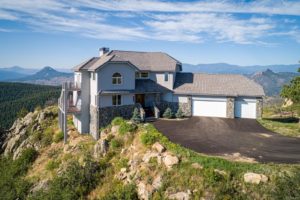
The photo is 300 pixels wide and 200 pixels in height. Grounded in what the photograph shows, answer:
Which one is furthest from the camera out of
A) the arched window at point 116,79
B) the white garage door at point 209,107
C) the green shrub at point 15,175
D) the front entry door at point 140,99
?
the front entry door at point 140,99

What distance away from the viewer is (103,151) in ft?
67.4

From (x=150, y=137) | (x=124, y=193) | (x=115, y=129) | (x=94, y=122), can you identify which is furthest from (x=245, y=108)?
(x=124, y=193)

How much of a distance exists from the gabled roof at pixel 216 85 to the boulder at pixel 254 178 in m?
15.0

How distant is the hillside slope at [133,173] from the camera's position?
13758 millimetres

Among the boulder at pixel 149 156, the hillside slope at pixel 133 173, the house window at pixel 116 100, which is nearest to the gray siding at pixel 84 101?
the hillside slope at pixel 133 173

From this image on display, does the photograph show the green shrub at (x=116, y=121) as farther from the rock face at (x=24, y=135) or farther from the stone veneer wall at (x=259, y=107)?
the stone veneer wall at (x=259, y=107)

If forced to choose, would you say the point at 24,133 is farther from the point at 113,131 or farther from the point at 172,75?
the point at 172,75

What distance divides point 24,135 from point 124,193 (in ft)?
71.7

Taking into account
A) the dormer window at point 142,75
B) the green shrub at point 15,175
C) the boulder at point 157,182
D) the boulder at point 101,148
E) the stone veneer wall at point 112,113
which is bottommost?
the green shrub at point 15,175

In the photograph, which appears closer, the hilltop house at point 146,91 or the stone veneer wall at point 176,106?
the hilltop house at point 146,91

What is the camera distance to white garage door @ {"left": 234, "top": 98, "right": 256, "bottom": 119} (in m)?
28.0

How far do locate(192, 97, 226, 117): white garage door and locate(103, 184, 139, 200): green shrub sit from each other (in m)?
15.8

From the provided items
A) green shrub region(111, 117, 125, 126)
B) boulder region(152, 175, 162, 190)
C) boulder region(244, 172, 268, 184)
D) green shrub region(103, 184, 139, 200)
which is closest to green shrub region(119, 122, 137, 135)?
green shrub region(111, 117, 125, 126)

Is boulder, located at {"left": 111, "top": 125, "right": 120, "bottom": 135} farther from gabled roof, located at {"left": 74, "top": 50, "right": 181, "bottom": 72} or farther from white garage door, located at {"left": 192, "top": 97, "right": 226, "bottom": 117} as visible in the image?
white garage door, located at {"left": 192, "top": 97, "right": 226, "bottom": 117}
